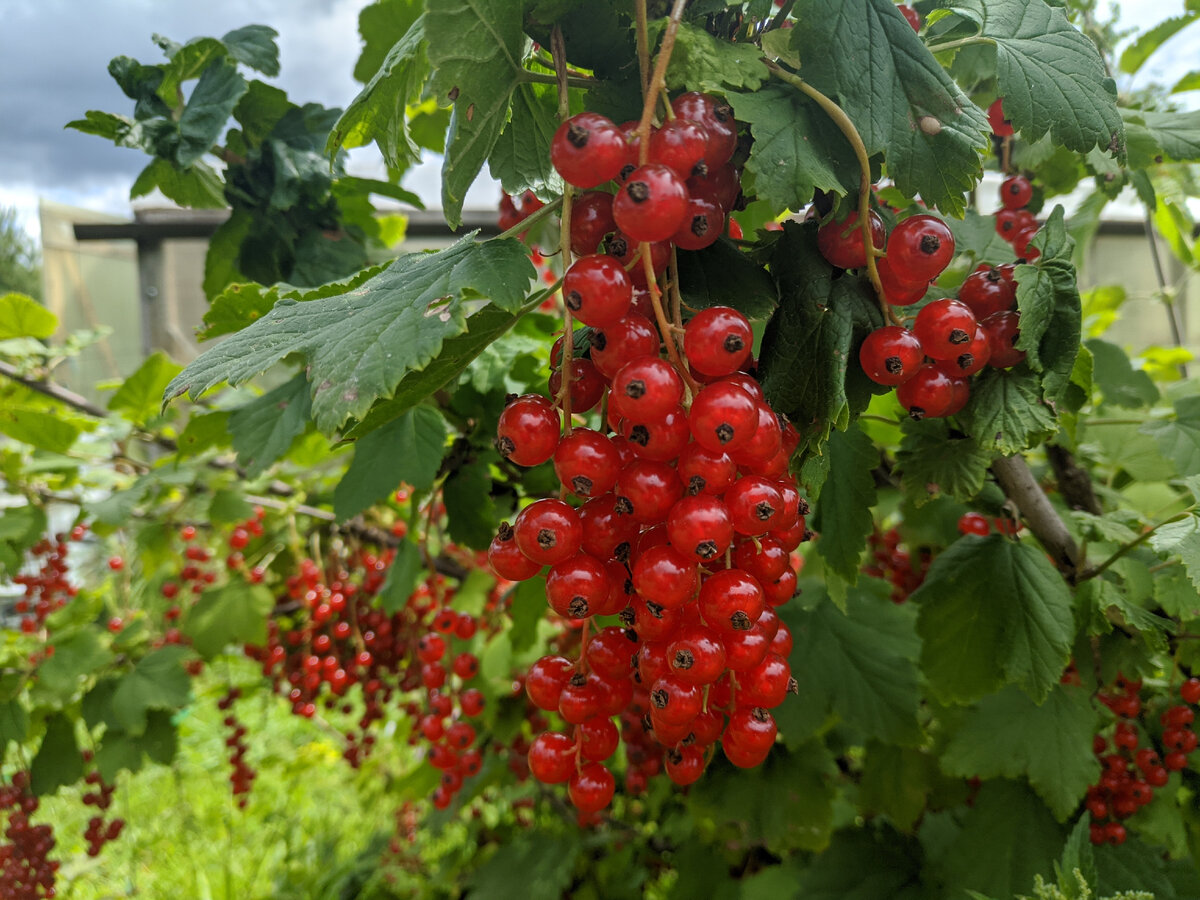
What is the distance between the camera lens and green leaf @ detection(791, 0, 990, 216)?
19.0 inches

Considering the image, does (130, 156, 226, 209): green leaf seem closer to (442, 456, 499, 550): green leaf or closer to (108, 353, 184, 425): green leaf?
(108, 353, 184, 425): green leaf

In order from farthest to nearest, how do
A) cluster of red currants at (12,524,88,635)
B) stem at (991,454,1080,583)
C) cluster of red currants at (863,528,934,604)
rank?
cluster of red currants at (12,524,88,635), cluster of red currants at (863,528,934,604), stem at (991,454,1080,583)

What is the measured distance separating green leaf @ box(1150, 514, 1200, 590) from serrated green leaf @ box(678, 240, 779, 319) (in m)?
0.45

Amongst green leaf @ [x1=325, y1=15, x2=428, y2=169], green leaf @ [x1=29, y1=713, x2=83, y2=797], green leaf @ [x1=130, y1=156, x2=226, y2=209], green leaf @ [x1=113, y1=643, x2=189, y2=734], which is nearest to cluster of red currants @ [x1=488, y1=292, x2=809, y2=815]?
green leaf @ [x1=325, y1=15, x2=428, y2=169]

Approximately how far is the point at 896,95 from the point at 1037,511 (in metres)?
0.50

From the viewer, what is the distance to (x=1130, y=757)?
36.7 inches

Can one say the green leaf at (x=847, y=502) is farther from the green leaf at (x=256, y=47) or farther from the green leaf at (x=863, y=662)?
the green leaf at (x=256, y=47)

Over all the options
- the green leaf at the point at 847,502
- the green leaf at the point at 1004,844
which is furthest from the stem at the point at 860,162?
the green leaf at the point at 1004,844

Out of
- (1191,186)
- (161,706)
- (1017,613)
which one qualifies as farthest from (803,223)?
(161,706)

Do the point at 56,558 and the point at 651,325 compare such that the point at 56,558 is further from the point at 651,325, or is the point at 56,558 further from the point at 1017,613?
the point at 1017,613

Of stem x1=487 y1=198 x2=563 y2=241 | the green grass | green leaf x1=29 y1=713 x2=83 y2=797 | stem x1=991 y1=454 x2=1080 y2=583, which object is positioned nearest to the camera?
stem x1=487 y1=198 x2=563 y2=241

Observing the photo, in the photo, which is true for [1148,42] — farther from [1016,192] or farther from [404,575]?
[404,575]

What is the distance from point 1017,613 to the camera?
30.8 inches

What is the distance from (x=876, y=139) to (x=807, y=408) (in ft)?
0.60
